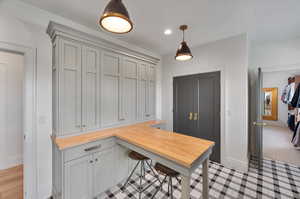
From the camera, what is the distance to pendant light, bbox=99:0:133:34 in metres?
Answer: 0.99

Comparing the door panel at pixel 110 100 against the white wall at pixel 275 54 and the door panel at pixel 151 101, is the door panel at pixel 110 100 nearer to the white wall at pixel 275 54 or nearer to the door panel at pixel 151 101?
the door panel at pixel 151 101

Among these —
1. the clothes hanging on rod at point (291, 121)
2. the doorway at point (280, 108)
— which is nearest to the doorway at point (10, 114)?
the doorway at point (280, 108)

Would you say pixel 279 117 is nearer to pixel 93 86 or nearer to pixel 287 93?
pixel 287 93

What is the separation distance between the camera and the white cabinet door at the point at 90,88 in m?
1.93

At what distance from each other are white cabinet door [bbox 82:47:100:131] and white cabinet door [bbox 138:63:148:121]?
3.09ft

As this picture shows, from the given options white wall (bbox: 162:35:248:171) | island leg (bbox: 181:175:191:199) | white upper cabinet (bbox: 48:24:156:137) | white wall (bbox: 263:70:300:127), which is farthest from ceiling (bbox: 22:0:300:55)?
white wall (bbox: 263:70:300:127)

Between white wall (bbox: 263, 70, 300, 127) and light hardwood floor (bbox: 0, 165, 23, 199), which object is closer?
light hardwood floor (bbox: 0, 165, 23, 199)

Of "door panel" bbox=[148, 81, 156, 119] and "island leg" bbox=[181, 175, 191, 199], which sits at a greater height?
"door panel" bbox=[148, 81, 156, 119]

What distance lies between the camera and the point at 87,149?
5.45 ft

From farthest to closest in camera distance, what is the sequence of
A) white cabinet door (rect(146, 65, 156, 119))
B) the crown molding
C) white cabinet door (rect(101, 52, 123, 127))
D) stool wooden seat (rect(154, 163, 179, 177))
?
white cabinet door (rect(146, 65, 156, 119)) → white cabinet door (rect(101, 52, 123, 127)) → the crown molding → stool wooden seat (rect(154, 163, 179, 177))

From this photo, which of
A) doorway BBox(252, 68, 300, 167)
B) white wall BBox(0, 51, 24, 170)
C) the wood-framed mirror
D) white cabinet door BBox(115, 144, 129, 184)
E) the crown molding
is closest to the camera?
the crown molding

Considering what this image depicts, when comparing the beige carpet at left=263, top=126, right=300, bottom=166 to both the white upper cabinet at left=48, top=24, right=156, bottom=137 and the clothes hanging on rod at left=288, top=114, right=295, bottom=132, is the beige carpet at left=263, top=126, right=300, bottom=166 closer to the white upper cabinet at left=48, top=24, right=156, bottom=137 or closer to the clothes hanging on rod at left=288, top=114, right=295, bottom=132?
the clothes hanging on rod at left=288, top=114, right=295, bottom=132

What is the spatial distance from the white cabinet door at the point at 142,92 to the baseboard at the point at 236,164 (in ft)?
6.56

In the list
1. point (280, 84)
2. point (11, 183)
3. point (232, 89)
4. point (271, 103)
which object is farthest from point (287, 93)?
point (11, 183)
